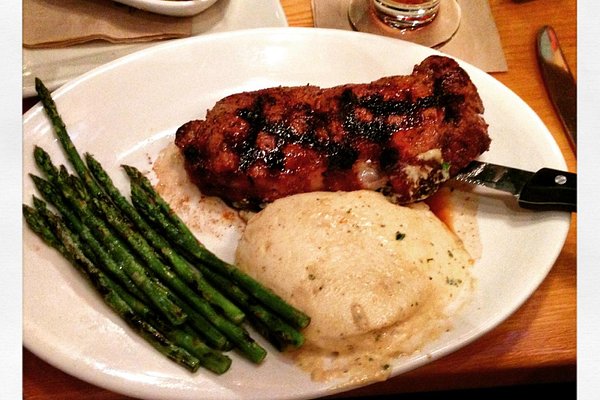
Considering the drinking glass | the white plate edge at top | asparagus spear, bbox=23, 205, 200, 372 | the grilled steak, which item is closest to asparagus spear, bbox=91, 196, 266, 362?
asparagus spear, bbox=23, 205, 200, 372

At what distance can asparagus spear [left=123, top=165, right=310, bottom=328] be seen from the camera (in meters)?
1.65

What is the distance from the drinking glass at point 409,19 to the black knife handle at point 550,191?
924 mm

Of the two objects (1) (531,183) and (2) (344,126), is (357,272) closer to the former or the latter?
(2) (344,126)

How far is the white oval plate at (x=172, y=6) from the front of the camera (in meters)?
2.40

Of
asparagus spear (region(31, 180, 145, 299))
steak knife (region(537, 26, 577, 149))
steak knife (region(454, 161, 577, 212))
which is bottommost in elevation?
steak knife (region(537, 26, 577, 149))

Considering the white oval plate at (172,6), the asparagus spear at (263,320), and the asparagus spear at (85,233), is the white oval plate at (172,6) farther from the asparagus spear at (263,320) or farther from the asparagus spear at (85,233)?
the asparagus spear at (263,320)

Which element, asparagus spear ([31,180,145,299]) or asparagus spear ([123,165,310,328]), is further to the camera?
asparagus spear ([31,180,145,299])

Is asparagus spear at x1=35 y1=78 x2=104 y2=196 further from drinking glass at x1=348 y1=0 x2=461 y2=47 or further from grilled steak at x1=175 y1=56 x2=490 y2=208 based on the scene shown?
drinking glass at x1=348 y1=0 x2=461 y2=47

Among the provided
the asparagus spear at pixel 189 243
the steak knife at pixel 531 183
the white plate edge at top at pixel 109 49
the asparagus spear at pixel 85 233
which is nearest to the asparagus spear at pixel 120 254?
the asparagus spear at pixel 85 233

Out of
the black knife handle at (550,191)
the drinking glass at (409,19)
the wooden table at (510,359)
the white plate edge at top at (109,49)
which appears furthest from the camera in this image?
the drinking glass at (409,19)

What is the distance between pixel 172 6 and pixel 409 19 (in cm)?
101

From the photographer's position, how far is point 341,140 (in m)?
1.93

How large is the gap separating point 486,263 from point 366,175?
1.54 ft

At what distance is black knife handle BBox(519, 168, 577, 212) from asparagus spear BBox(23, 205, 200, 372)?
1.14 meters
